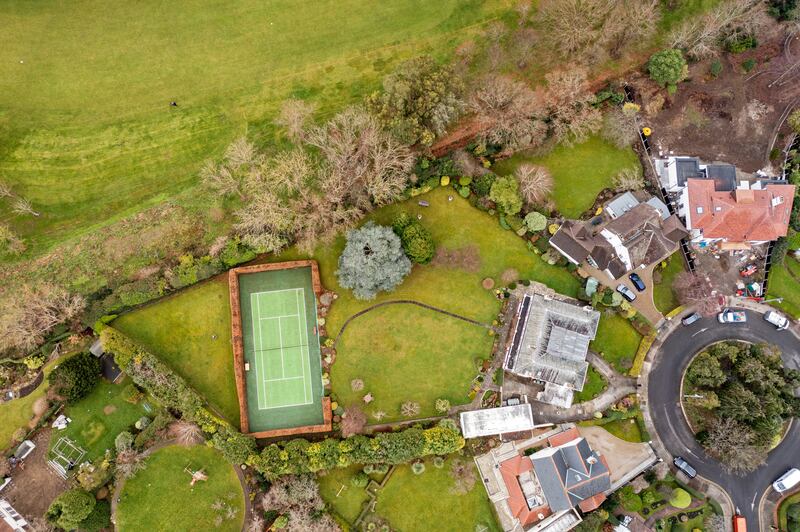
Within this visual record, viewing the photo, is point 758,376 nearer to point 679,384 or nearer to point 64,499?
point 679,384

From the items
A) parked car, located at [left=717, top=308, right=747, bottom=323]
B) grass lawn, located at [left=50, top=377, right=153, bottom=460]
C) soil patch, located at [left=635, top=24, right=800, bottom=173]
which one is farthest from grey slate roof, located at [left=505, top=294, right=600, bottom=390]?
grass lawn, located at [left=50, top=377, right=153, bottom=460]

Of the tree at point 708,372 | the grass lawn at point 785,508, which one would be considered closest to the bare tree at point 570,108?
the tree at point 708,372

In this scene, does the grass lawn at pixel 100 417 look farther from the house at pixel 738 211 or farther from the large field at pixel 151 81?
the house at pixel 738 211

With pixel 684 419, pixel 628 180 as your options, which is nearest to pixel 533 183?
pixel 628 180

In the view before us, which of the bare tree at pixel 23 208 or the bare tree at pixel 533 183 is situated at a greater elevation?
the bare tree at pixel 533 183

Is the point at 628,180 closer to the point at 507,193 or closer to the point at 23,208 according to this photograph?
the point at 507,193

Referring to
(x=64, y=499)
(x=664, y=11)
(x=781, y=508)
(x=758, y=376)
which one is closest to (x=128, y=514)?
(x=64, y=499)
